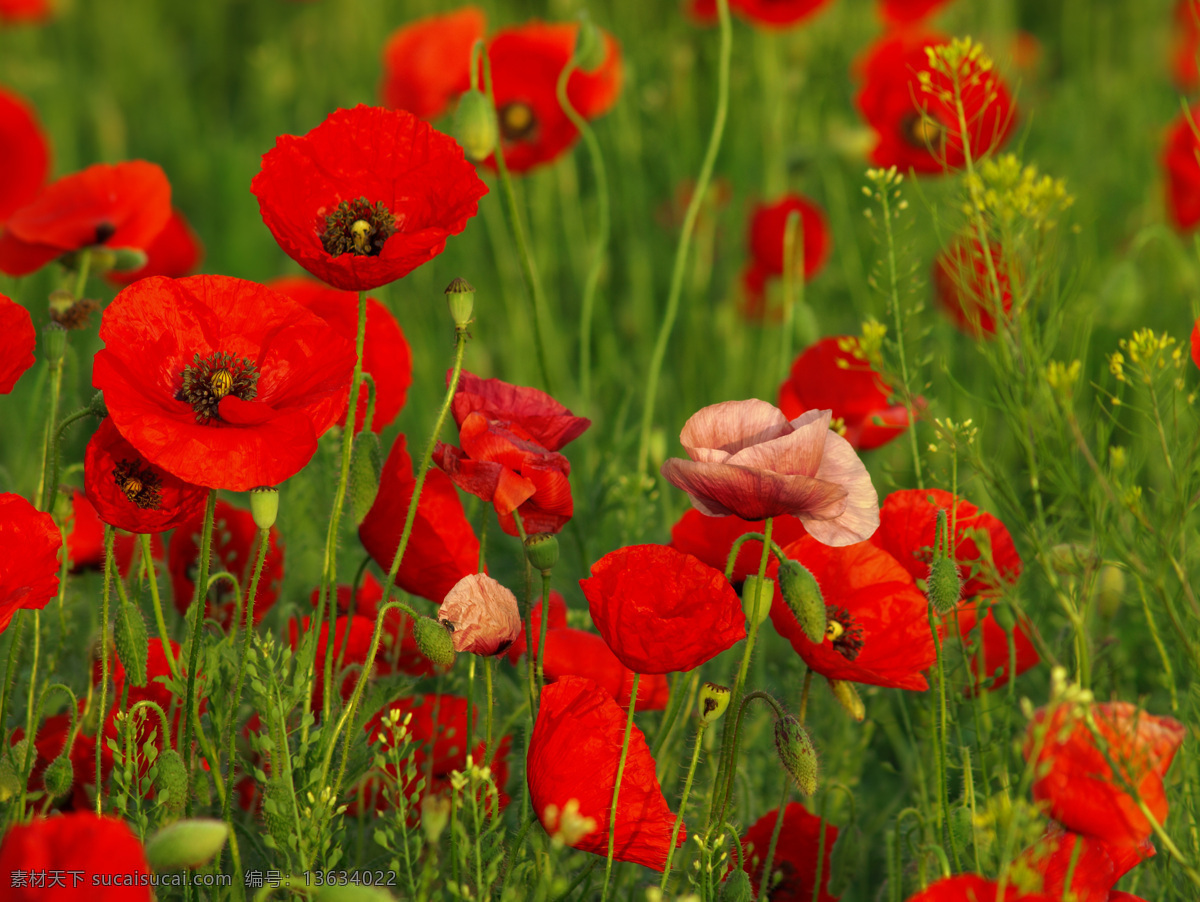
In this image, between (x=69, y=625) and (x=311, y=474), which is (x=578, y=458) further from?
(x=69, y=625)

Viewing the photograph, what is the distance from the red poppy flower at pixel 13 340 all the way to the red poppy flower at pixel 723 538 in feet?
1.72

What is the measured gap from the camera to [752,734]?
127 centimetres

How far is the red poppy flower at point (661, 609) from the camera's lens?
0.82m

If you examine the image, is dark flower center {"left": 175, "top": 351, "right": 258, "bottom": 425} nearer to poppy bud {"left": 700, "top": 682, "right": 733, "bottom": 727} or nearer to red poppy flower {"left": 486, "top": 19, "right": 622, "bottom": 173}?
poppy bud {"left": 700, "top": 682, "right": 733, "bottom": 727}

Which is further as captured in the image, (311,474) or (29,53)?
(29,53)

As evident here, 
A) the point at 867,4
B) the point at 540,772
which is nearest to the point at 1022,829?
the point at 540,772

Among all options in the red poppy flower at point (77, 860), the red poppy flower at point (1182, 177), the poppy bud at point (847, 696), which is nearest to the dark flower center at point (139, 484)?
the red poppy flower at point (77, 860)

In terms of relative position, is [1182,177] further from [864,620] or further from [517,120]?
[864,620]

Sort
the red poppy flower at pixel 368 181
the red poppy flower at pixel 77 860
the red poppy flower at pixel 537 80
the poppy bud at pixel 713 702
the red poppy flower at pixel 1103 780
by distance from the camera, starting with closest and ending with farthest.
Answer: the red poppy flower at pixel 77 860
the red poppy flower at pixel 1103 780
the poppy bud at pixel 713 702
the red poppy flower at pixel 368 181
the red poppy flower at pixel 537 80

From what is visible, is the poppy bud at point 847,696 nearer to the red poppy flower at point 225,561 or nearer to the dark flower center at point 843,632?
the dark flower center at point 843,632

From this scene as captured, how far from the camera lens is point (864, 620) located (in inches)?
37.5

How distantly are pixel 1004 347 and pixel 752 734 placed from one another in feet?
1.68

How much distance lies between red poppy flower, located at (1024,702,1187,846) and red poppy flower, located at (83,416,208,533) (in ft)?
2.02

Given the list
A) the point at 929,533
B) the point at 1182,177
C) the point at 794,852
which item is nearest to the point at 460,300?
the point at 929,533
